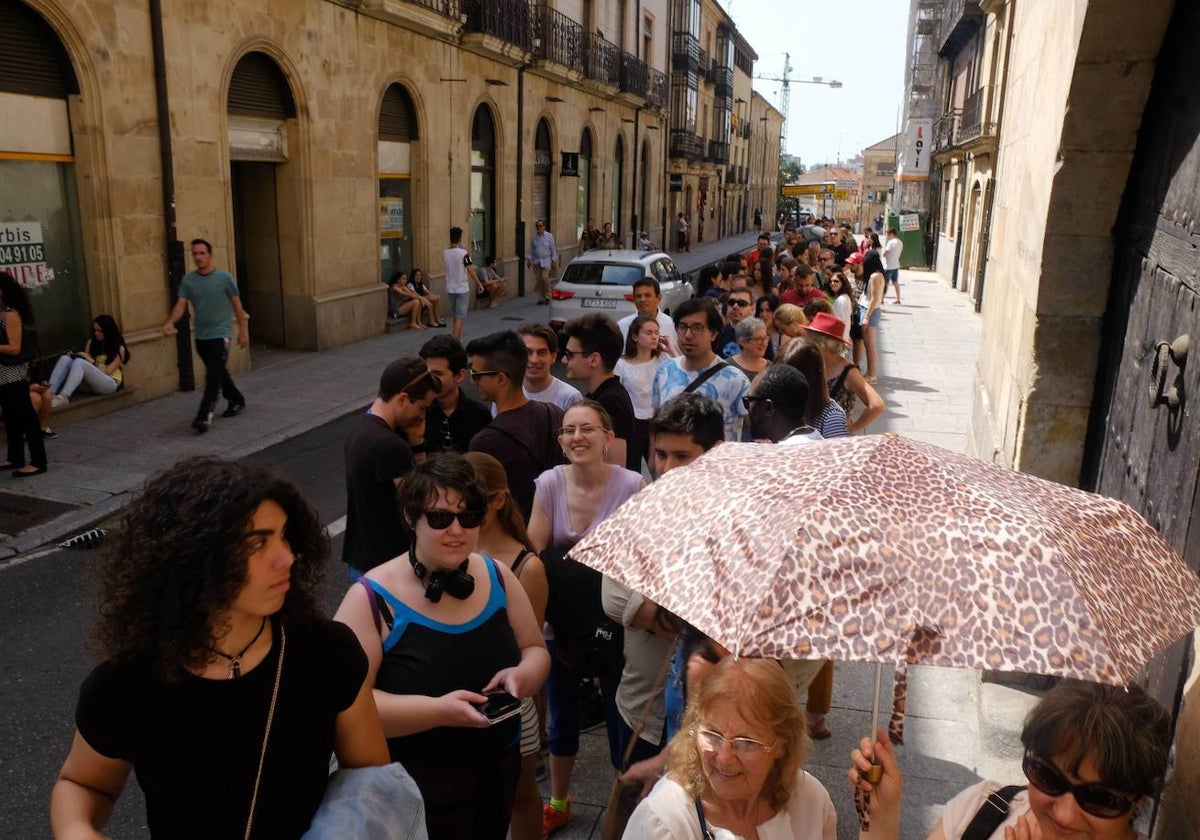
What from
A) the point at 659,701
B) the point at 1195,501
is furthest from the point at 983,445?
the point at 659,701

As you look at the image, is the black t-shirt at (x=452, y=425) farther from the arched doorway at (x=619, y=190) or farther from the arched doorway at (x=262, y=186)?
the arched doorway at (x=619, y=190)

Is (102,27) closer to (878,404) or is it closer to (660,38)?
(878,404)

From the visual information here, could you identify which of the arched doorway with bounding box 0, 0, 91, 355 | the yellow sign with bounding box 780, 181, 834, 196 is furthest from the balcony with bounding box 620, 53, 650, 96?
the yellow sign with bounding box 780, 181, 834, 196

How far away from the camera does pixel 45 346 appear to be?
34.4 ft

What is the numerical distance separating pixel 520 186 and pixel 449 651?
21133mm

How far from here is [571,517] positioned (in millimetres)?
3906

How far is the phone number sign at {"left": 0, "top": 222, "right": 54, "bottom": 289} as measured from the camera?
32.7 ft

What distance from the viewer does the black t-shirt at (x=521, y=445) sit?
449cm

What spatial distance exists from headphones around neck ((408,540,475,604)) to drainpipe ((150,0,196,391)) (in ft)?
29.9

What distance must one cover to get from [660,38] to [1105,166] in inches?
1342

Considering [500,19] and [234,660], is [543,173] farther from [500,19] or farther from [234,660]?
[234,660]

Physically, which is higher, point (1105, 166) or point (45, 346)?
point (1105, 166)

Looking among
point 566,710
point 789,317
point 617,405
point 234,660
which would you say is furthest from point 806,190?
point 234,660

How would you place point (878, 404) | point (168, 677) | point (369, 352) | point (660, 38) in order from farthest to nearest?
point (660, 38)
point (369, 352)
point (878, 404)
point (168, 677)
